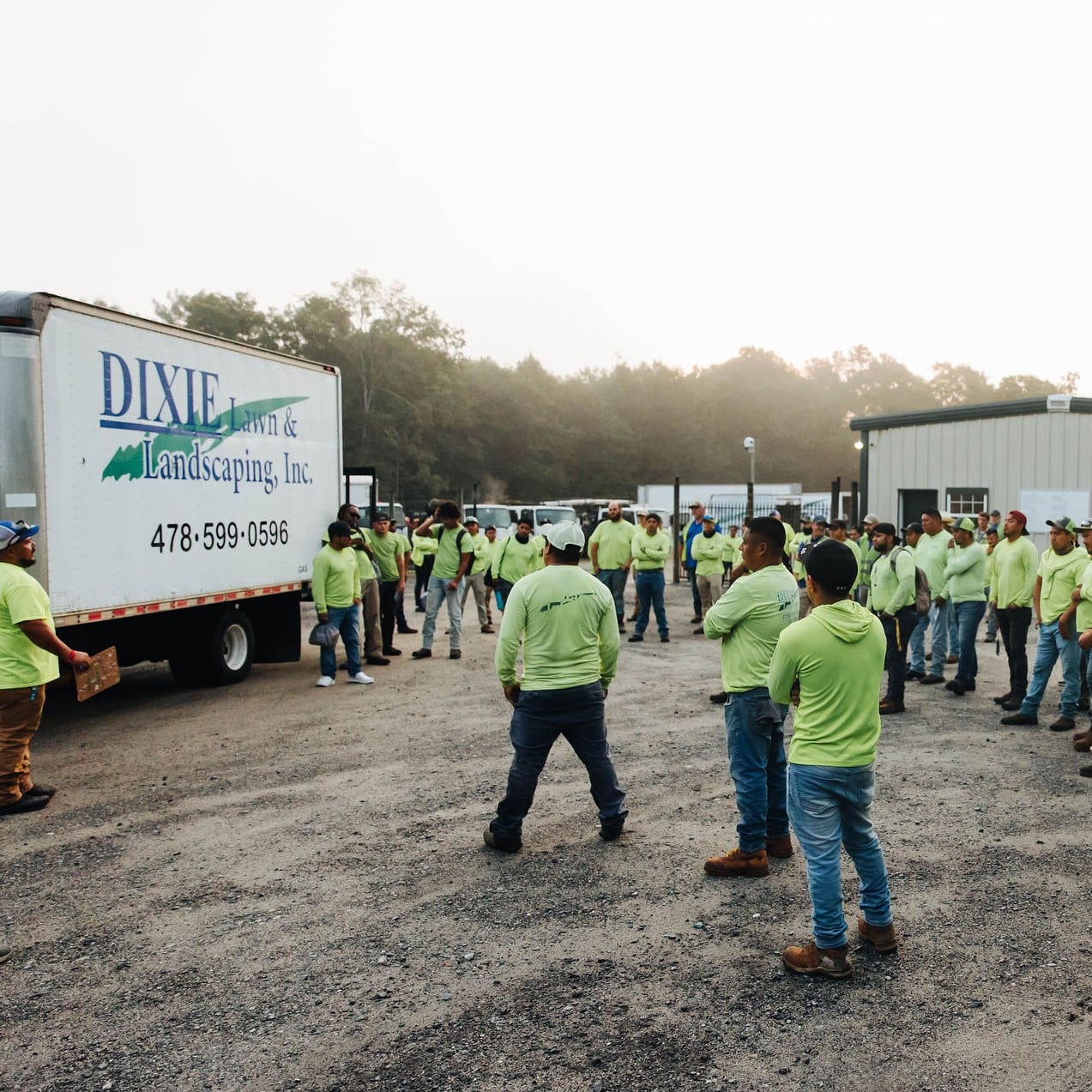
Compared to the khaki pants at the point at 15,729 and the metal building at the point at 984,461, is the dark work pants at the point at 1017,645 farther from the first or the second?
the metal building at the point at 984,461

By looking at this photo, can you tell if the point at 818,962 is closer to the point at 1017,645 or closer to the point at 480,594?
the point at 1017,645

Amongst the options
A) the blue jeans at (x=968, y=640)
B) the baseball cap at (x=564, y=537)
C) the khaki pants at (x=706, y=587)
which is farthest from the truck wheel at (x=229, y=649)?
the blue jeans at (x=968, y=640)

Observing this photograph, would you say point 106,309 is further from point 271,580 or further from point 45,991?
point 45,991

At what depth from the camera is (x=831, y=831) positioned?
390cm

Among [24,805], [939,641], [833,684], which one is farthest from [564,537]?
[939,641]

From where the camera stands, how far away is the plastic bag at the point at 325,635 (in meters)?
9.92

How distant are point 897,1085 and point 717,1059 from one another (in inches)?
23.0

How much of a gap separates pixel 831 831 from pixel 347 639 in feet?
24.3

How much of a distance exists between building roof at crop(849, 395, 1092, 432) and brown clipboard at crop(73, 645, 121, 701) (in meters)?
16.8

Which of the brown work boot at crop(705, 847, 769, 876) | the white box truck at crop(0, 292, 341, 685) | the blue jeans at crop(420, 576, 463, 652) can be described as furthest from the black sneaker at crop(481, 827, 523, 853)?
the blue jeans at crop(420, 576, 463, 652)

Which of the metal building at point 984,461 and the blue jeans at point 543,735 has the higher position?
the metal building at point 984,461

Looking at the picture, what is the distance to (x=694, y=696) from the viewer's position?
970 cm

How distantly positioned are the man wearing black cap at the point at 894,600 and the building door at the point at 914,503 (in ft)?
40.0

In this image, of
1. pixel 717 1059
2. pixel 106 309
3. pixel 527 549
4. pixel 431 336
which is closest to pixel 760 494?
pixel 431 336
